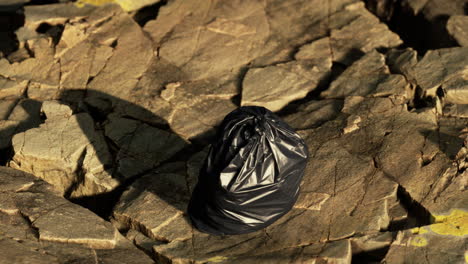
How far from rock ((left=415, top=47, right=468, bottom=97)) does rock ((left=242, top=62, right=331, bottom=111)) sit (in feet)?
3.20

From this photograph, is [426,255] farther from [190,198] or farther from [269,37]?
[269,37]

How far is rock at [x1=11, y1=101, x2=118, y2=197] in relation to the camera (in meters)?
5.59

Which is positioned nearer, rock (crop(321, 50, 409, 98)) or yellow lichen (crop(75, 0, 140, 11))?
rock (crop(321, 50, 409, 98))

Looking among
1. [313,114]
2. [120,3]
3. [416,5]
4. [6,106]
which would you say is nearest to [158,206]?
[313,114]

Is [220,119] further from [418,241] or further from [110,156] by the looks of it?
[418,241]

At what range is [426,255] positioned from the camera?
4535 millimetres

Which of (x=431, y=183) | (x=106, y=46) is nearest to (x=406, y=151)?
(x=431, y=183)

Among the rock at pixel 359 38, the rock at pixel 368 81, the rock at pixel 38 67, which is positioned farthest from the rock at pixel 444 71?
the rock at pixel 38 67

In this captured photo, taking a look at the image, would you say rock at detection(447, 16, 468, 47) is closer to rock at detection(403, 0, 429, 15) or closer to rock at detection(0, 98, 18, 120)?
rock at detection(403, 0, 429, 15)

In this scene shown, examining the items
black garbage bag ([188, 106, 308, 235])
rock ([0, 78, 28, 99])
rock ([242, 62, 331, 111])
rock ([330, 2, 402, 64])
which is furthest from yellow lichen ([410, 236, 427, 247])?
rock ([0, 78, 28, 99])

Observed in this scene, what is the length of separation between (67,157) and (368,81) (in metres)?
2.85

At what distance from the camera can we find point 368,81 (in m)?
6.15

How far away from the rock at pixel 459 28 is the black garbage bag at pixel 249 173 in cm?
264

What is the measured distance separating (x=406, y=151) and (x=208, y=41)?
2.60 meters
